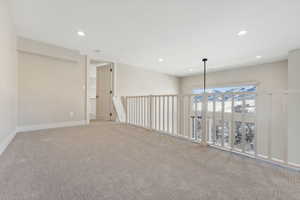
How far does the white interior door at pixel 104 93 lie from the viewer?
462 cm

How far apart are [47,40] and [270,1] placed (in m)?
4.26

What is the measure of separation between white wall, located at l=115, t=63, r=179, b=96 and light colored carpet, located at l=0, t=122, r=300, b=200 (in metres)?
3.18

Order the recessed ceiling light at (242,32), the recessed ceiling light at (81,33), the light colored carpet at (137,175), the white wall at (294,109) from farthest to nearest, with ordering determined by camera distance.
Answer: the white wall at (294,109) → the recessed ceiling light at (81,33) → the recessed ceiling light at (242,32) → the light colored carpet at (137,175)

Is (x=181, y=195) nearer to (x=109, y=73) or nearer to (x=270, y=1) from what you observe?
(x=270, y=1)

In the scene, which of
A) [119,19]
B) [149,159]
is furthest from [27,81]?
[149,159]

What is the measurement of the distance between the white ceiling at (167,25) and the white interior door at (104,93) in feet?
3.80

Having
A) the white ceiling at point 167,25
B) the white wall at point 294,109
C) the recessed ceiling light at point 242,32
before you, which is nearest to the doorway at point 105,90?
the white ceiling at point 167,25

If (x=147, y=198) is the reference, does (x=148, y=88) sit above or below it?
above

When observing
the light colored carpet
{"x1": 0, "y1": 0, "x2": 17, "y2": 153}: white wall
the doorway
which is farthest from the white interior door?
the light colored carpet

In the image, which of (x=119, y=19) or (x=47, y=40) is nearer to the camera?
(x=119, y=19)

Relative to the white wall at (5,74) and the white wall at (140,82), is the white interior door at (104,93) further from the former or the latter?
the white wall at (5,74)

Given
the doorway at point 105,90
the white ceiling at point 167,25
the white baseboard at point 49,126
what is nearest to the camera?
the white ceiling at point 167,25

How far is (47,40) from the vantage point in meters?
3.07

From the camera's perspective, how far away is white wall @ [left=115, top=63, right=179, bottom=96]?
4.82 meters
